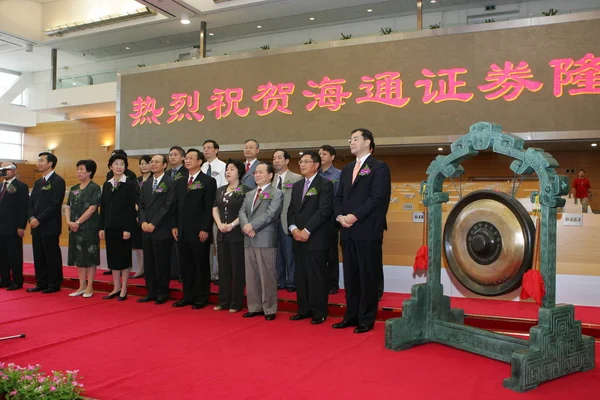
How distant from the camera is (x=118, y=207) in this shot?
15.9 feet

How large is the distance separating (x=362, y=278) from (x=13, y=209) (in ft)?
13.1

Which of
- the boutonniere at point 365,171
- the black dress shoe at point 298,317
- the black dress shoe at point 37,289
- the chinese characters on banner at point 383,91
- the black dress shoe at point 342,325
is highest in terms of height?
the chinese characters on banner at point 383,91

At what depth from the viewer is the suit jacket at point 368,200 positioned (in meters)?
3.67

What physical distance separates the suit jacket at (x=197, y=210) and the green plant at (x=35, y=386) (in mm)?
2167

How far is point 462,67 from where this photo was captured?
7.75 metres

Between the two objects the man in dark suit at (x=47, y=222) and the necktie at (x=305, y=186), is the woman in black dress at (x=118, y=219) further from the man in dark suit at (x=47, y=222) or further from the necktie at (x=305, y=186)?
the necktie at (x=305, y=186)

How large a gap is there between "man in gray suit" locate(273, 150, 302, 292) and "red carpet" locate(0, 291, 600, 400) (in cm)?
79

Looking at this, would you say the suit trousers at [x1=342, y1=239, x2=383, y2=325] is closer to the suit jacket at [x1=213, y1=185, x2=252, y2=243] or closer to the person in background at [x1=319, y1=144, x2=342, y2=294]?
the person in background at [x1=319, y1=144, x2=342, y2=294]

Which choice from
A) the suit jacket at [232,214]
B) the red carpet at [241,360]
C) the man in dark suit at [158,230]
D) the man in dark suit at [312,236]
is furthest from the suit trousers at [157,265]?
the man in dark suit at [312,236]

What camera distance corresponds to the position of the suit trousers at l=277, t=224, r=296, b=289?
5.00 m

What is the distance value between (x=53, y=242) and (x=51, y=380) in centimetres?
324

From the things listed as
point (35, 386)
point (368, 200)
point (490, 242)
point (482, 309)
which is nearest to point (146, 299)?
point (368, 200)

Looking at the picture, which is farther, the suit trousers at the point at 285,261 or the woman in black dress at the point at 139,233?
the woman in black dress at the point at 139,233

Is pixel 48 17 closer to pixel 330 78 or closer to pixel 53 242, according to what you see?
pixel 330 78
